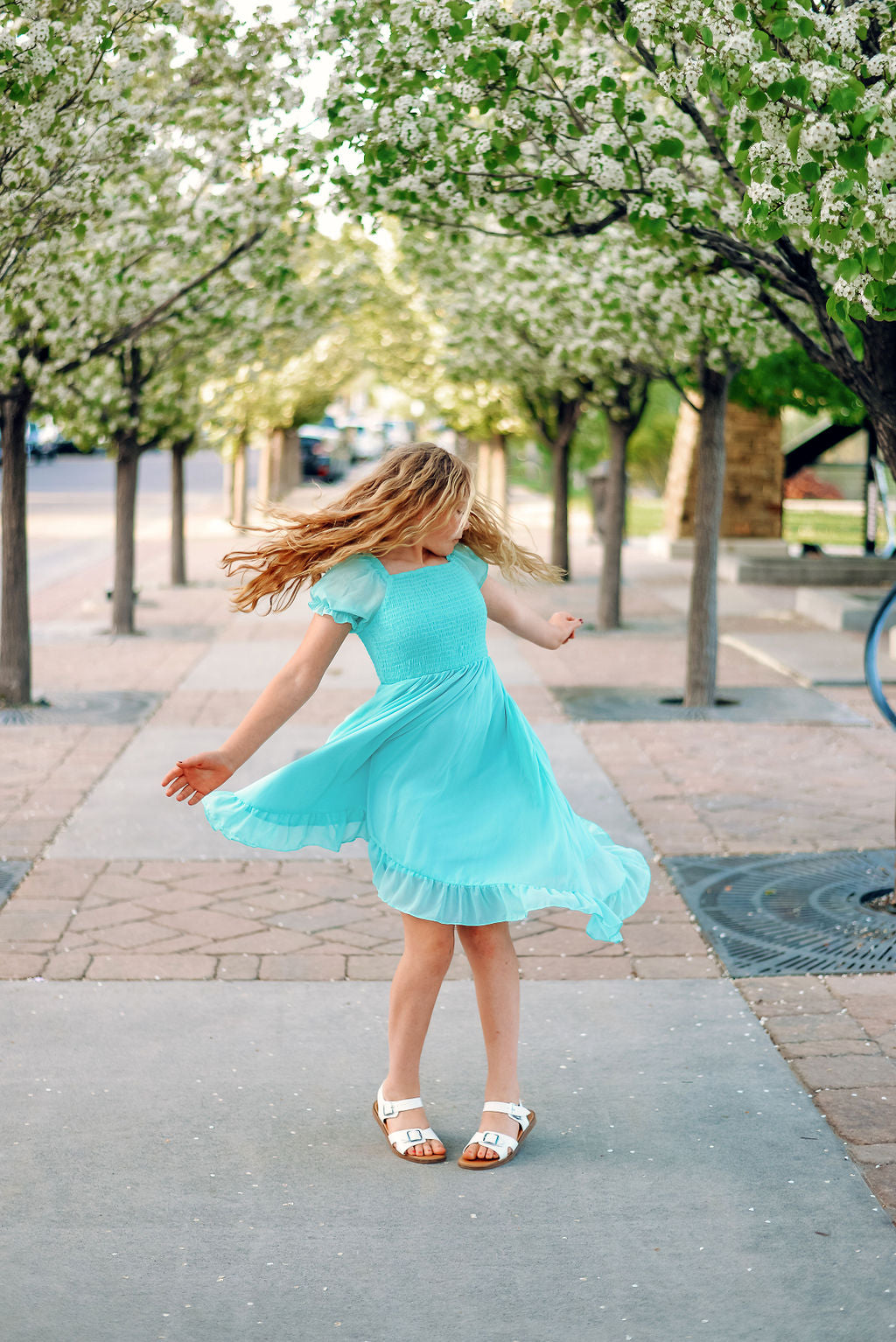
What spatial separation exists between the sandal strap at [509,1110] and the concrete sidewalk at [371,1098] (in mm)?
68

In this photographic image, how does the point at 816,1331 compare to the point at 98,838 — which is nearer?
the point at 816,1331

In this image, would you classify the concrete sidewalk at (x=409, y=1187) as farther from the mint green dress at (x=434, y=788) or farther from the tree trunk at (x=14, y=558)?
the tree trunk at (x=14, y=558)

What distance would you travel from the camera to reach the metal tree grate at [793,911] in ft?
15.8

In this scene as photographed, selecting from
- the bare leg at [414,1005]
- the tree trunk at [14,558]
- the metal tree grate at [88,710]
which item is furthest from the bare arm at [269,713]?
the tree trunk at [14,558]

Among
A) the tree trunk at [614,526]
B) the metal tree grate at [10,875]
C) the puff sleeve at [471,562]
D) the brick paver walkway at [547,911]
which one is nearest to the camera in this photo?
the puff sleeve at [471,562]

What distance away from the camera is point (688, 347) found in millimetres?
8922

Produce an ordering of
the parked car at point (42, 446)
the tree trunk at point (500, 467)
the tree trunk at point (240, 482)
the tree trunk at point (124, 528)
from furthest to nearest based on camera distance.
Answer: the parked car at point (42, 446) → the tree trunk at point (240, 482) → the tree trunk at point (500, 467) → the tree trunk at point (124, 528)

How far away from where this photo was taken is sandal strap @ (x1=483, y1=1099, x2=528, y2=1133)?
3.49m

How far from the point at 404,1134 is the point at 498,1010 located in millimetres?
374

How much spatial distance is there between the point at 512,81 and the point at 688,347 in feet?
12.5

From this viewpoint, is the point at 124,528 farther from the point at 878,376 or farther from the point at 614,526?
the point at 878,376

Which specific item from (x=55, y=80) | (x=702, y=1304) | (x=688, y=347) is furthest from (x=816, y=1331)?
(x=688, y=347)

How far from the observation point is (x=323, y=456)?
4078 centimetres

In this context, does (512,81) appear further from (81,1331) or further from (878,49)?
(81,1331)
